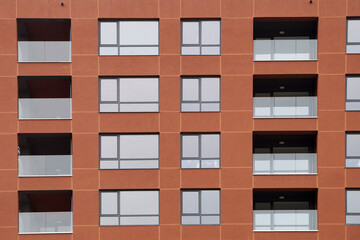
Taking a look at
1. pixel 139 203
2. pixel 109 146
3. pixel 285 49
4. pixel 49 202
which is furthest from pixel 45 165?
pixel 285 49

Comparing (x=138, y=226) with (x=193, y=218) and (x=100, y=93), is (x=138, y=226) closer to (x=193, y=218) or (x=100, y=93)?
(x=193, y=218)

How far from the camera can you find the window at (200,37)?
1745 centimetres

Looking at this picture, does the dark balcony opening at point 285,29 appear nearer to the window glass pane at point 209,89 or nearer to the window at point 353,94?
the window at point 353,94

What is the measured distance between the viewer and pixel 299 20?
17.8m

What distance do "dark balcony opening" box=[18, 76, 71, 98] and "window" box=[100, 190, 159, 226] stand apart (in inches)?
213

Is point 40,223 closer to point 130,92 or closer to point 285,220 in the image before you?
point 130,92

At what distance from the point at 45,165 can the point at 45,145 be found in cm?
178

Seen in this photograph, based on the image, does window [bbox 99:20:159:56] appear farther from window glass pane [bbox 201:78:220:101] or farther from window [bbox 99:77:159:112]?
window glass pane [bbox 201:78:220:101]

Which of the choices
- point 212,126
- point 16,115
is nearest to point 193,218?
point 212,126

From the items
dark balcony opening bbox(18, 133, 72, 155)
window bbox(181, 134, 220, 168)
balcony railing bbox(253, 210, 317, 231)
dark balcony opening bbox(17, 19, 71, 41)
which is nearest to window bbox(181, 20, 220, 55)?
window bbox(181, 134, 220, 168)

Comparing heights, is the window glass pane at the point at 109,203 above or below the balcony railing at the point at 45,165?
below

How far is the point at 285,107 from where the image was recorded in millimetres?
17438

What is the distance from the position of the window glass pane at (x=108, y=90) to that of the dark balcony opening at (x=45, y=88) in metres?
1.86

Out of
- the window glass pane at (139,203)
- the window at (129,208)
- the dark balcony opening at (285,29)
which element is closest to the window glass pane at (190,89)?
the dark balcony opening at (285,29)
